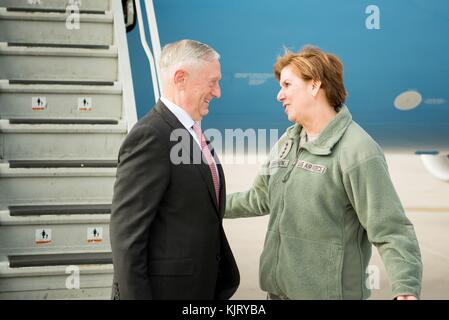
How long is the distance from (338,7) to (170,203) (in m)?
5.41

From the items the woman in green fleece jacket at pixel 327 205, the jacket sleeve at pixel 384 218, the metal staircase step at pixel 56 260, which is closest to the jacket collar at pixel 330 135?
the woman in green fleece jacket at pixel 327 205

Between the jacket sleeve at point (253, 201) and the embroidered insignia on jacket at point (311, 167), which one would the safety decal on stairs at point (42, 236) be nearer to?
the jacket sleeve at point (253, 201)

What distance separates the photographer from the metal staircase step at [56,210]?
328 centimetres

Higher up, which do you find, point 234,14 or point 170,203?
point 234,14

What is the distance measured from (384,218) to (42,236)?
1.96 m

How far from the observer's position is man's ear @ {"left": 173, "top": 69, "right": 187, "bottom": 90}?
1821mm

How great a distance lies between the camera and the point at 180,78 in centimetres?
183

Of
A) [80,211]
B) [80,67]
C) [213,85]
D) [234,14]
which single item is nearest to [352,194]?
[213,85]

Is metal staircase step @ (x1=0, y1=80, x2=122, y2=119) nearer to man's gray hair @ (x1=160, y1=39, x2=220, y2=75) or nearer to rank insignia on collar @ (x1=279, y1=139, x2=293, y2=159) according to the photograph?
rank insignia on collar @ (x1=279, y1=139, x2=293, y2=159)

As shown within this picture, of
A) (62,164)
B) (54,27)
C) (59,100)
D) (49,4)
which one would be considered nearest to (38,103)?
(59,100)

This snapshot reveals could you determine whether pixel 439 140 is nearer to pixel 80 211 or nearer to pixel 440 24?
pixel 440 24

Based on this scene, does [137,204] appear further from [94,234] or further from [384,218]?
[94,234]

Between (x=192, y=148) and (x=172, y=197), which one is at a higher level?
(x=192, y=148)

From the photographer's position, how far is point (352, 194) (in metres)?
1.94
